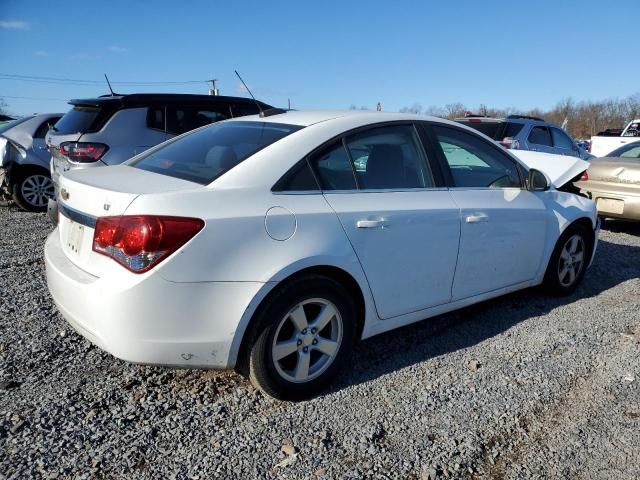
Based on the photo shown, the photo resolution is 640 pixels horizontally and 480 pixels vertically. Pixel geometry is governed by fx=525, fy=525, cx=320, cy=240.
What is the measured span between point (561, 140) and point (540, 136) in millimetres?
922

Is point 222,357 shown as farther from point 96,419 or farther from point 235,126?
point 235,126

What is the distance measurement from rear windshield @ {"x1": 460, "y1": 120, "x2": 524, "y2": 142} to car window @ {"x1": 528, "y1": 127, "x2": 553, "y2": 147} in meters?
0.32

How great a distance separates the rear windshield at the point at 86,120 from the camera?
253 inches

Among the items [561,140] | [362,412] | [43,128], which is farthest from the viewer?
[561,140]

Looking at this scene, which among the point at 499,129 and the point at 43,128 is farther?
the point at 499,129

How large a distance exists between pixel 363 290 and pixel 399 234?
1.32ft

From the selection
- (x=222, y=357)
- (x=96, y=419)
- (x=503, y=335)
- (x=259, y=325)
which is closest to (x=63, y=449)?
(x=96, y=419)

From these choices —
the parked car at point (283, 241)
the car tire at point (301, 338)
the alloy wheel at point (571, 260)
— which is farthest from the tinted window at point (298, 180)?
the alloy wheel at point (571, 260)

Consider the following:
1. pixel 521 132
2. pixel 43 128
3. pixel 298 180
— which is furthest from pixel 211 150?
pixel 521 132

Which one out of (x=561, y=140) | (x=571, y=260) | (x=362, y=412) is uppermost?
(x=561, y=140)

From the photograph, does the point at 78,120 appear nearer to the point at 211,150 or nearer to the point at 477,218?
the point at 211,150

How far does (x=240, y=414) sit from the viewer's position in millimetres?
2738

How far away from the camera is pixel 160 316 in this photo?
94.7 inches

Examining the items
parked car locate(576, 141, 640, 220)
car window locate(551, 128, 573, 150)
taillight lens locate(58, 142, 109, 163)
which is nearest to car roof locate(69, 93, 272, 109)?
taillight lens locate(58, 142, 109, 163)
